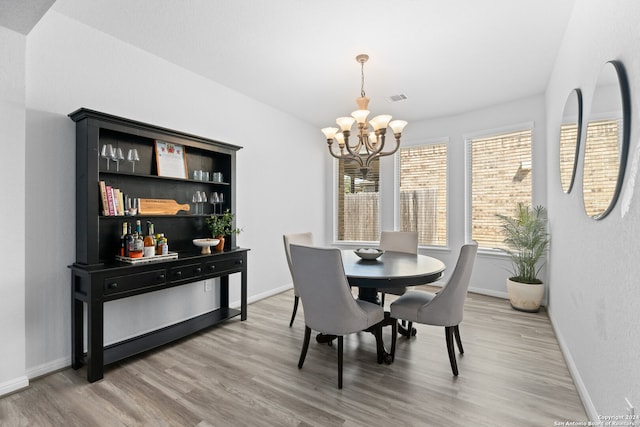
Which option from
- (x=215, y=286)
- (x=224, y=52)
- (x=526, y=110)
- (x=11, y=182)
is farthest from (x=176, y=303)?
(x=526, y=110)

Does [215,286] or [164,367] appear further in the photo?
[215,286]

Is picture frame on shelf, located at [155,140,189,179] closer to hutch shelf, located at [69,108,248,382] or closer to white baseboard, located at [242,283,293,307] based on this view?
hutch shelf, located at [69,108,248,382]

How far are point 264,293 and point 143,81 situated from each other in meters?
2.90

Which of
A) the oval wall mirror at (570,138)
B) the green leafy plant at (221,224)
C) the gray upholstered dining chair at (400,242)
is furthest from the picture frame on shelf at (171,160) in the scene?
the oval wall mirror at (570,138)

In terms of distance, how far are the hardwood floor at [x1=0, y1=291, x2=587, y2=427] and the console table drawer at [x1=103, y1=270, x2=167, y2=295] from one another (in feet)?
2.05

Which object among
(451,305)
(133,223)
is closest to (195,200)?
(133,223)

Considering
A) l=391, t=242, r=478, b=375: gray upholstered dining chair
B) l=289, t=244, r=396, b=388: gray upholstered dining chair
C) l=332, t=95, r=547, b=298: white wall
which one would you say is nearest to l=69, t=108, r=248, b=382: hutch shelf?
l=289, t=244, r=396, b=388: gray upholstered dining chair

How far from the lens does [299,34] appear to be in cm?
265

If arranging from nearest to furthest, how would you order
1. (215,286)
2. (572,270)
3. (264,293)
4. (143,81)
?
(572,270) < (143,81) < (215,286) < (264,293)

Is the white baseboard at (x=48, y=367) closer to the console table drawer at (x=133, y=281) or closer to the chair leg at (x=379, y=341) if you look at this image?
the console table drawer at (x=133, y=281)

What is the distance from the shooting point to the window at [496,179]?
4.26 m

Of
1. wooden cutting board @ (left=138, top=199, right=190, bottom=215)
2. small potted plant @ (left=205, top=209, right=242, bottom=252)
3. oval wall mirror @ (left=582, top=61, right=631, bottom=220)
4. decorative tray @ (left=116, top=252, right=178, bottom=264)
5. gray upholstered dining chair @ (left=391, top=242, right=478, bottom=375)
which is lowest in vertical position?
gray upholstered dining chair @ (left=391, top=242, right=478, bottom=375)

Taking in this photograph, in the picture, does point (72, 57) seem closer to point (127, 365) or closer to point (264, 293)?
point (127, 365)

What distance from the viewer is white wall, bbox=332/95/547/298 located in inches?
162
